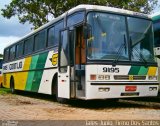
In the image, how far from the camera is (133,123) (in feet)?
27.7

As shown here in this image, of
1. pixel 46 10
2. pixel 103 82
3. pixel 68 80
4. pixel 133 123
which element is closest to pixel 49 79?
pixel 68 80

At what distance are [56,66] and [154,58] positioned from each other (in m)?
3.57

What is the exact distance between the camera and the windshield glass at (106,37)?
→ 12.1 metres

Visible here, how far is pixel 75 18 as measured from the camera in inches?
523

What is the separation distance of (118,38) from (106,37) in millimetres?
491

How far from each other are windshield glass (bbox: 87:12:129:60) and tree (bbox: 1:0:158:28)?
18.7m

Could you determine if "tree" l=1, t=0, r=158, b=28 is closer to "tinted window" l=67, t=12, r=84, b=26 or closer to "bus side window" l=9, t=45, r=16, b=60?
"bus side window" l=9, t=45, r=16, b=60

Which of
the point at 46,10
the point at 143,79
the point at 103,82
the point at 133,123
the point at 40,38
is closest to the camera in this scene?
the point at 133,123

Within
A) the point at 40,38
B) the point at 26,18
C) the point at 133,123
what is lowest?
the point at 133,123

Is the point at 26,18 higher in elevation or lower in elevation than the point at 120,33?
higher

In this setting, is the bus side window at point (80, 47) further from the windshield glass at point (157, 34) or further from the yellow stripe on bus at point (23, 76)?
the yellow stripe on bus at point (23, 76)

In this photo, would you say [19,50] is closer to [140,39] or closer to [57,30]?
[57,30]

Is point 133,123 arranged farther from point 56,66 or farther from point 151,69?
point 56,66

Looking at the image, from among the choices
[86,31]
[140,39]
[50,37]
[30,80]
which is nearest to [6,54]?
[30,80]
